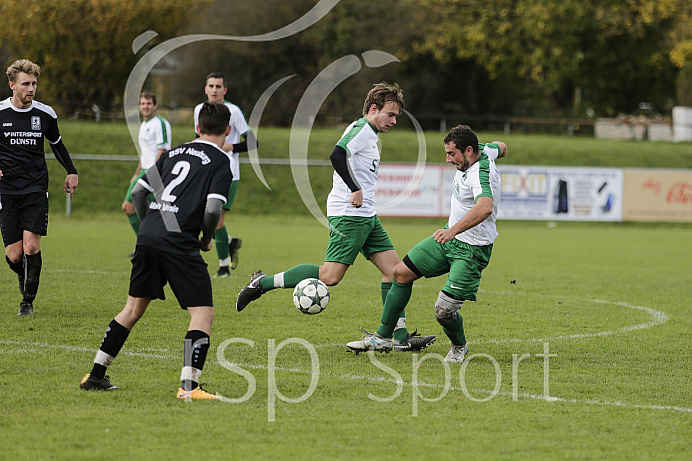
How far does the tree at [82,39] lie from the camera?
88.5 ft

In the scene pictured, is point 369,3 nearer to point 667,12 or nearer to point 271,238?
point 667,12

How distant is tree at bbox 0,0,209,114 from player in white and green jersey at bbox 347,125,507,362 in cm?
2272

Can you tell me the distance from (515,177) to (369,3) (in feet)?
79.4

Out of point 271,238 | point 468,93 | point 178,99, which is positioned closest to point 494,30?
point 468,93

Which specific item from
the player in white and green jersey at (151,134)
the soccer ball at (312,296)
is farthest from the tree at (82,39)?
the soccer ball at (312,296)

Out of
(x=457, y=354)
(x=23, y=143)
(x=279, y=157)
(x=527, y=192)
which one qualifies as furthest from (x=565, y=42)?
(x=457, y=354)

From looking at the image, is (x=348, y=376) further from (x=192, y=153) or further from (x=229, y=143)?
(x=229, y=143)

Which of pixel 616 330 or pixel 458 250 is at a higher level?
pixel 458 250

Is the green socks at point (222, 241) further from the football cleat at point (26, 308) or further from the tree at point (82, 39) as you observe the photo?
the tree at point (82, 39)

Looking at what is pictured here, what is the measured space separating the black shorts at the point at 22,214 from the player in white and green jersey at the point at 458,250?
346cm

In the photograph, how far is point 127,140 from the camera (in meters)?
26.7

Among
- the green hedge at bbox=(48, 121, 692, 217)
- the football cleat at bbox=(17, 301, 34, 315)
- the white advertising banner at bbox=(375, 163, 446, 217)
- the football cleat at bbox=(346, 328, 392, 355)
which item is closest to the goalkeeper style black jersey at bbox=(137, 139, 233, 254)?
the football cleat at bbox=(346, 328, 392, 355)

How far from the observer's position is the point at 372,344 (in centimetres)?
704

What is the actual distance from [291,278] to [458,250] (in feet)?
5.12
